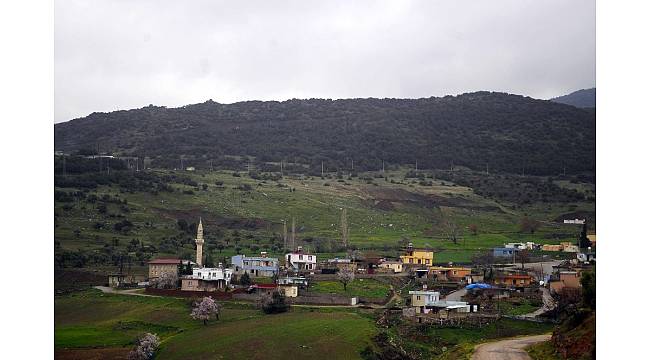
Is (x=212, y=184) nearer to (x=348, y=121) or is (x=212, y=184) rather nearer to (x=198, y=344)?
(x=198, y=344)

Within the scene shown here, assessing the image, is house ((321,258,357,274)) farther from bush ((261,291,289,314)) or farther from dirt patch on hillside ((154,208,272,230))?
dirt patch on hillside ((154,208,272,230))

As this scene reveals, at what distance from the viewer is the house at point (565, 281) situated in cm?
3619

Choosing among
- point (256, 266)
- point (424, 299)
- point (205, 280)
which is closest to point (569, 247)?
point (424, 299)

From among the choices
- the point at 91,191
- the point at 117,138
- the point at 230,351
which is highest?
the point at 117,138

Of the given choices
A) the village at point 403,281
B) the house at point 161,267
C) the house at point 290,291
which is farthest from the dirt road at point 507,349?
the house at point 161,267

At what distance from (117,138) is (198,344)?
86.3m

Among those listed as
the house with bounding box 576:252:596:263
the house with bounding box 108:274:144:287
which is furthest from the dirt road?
the house with bounding box 108:274:144:287

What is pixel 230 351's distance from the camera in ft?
95.1

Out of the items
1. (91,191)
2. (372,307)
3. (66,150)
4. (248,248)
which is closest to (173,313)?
(372,307)

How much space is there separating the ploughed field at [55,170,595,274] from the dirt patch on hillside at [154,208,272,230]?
0.08 meters

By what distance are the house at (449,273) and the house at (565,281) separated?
5.60 meters

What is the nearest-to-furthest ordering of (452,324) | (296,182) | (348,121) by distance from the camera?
(452,324), (296,182), (348,121)

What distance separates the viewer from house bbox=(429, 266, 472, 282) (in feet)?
141

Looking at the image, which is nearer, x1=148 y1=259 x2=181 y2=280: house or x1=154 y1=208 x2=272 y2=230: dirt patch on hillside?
x1=148 y1=259 x2=181 y2=280: house
